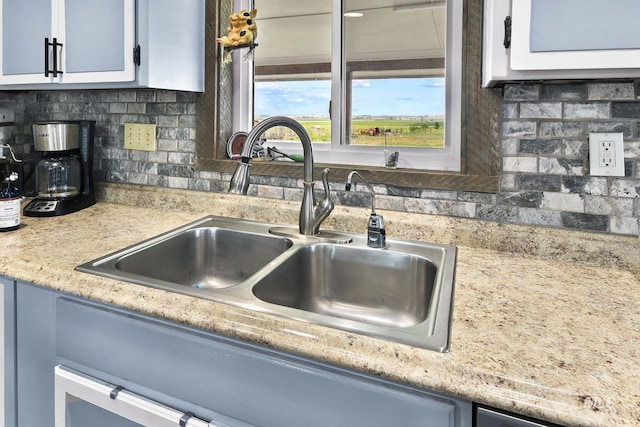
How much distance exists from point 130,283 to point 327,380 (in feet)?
1.70

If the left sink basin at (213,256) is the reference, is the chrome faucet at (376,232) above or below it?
above

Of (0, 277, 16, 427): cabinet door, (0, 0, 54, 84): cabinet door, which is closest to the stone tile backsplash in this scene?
(0, 277, 16, 427): cabinet door

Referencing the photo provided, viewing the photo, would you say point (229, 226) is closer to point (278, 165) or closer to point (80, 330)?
point (278, 165)

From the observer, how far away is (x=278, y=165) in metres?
1.56

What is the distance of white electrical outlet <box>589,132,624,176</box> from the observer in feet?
3.72

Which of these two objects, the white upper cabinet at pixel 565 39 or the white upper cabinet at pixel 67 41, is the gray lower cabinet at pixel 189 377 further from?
the white upper cabinet at pixel 67 41

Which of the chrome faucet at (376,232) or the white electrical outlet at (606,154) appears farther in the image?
the chrome faucet at (376,232)

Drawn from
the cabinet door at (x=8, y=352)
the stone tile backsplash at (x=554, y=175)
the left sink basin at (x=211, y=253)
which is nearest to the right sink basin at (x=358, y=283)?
the left sink basin at (x=211, y=253)

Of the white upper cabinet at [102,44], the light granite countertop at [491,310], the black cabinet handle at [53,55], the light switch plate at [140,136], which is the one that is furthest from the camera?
the light switch plate at [140,136]

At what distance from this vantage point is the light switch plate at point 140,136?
1.77m

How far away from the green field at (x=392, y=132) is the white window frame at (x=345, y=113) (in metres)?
0.04

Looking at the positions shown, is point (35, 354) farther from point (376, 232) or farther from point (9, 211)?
point (376, 232)

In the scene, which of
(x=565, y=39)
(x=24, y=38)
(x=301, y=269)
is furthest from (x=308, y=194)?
(x=24, y=38)

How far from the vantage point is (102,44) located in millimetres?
1467
